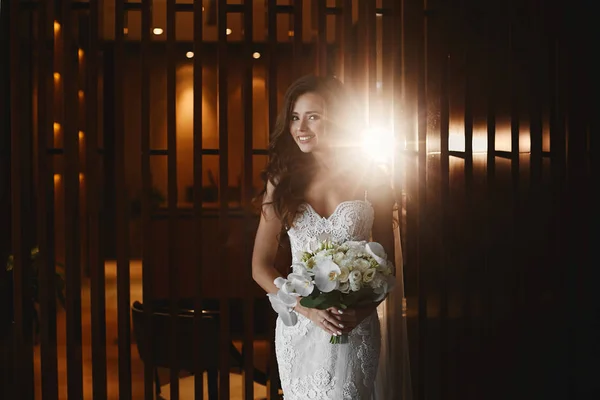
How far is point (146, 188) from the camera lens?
364 cm

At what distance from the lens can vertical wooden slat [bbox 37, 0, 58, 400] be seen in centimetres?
359

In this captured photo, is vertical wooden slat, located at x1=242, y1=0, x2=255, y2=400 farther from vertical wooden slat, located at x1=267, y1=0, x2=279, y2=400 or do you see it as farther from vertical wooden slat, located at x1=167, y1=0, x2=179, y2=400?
vertical wooden slat, located at x1=167, y1=0, x2=179, y2=400

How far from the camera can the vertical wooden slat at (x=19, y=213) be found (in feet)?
11.7

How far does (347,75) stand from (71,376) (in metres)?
2.13

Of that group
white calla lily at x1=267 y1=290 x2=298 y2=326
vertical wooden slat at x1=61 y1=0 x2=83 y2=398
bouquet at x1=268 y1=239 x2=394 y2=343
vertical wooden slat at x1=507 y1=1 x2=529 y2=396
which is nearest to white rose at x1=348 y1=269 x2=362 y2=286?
bouquet at x1=268 y1=239 x2=394 y2=343

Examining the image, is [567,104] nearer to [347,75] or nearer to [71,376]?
[347,75]

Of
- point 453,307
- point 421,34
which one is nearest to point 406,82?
point 421,34

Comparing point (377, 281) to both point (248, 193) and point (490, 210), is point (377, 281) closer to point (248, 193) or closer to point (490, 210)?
point (490, 210)

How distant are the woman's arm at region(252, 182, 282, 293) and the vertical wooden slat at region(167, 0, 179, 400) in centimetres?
80

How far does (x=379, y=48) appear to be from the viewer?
3.87 metres

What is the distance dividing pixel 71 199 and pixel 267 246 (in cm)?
122

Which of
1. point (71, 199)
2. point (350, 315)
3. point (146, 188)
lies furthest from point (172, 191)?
point (350, 315)

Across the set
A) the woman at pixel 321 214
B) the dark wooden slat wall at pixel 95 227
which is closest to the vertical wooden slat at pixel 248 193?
the woman at pixel 321 214

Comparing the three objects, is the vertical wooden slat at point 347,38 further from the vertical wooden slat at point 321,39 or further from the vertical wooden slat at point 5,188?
the vertical wooden slat at point 5,188
